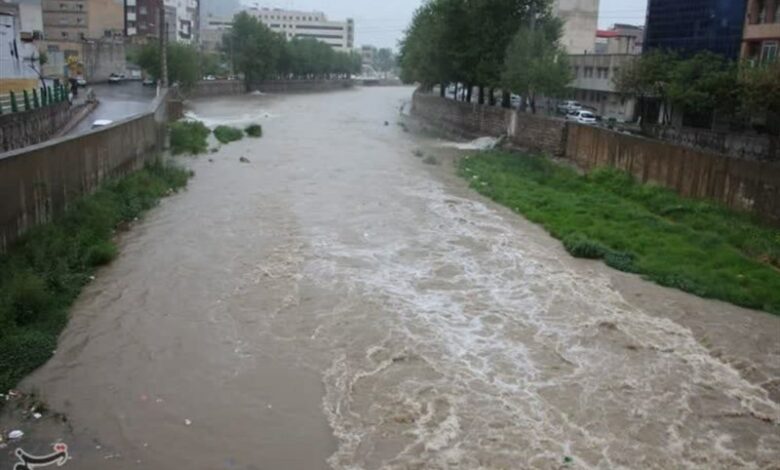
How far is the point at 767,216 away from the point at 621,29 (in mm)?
77419

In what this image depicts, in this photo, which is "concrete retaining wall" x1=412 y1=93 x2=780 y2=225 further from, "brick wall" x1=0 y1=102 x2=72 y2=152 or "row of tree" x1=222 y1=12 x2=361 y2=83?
"row of tree" x1=222 y1=12 x2=361 y2=83

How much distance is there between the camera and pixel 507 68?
4072 centimetres

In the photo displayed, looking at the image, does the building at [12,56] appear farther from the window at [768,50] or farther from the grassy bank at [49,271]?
the window at [768,50]

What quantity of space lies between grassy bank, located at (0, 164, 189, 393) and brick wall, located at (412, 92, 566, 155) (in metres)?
20.3

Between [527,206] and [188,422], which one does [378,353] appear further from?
[527,206]

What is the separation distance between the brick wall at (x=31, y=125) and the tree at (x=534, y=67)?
21728 mm

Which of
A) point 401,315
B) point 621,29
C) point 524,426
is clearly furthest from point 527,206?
point 621,29

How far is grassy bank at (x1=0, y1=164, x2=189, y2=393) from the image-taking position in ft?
34.2

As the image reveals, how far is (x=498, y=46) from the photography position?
Result: 44.4 m

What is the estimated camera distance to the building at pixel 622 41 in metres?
74.4

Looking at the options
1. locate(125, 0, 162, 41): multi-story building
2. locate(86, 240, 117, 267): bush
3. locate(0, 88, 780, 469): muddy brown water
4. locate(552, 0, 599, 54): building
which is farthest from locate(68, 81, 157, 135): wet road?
locate(125, 0, 162, 41): multi-story building

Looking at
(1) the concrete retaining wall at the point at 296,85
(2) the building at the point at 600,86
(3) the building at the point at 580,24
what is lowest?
(1) the concrete retaining wall at the point at 296,85

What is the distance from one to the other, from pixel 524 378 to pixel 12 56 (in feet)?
130

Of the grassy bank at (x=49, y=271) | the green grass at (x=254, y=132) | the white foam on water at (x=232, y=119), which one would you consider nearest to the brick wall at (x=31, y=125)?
the grassy bank at (x=49, y=271)
